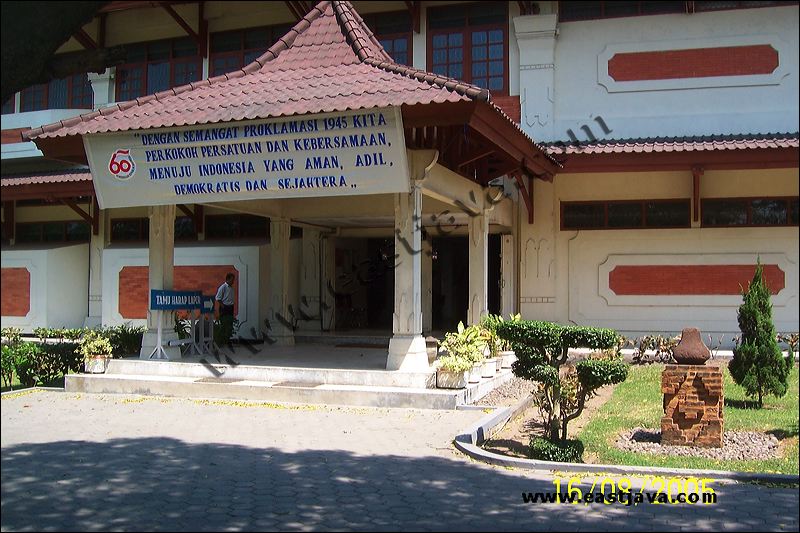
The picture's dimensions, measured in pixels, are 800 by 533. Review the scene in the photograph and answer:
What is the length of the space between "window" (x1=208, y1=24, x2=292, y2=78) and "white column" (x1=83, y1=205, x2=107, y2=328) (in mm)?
4929

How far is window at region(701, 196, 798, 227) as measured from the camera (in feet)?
52.2

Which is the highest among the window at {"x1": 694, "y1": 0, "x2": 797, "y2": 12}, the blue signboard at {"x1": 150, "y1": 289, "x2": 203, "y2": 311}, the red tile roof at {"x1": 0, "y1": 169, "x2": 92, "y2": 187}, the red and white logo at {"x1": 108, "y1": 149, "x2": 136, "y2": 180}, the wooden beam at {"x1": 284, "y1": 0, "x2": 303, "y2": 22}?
the wooden beam at {"x1": 284, "y1": 0, "x2": 303, "y2": 22}

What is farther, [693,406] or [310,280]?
[310,280]

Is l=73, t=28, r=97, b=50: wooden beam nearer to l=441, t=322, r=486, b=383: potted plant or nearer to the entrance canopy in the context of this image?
the entrance canopy

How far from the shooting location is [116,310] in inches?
760

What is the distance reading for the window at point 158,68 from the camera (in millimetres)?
20234

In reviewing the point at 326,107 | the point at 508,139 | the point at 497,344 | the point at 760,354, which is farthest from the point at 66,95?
the point at 760,354

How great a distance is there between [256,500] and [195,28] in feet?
54.7

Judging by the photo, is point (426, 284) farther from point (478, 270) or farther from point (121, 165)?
point (121, 165)

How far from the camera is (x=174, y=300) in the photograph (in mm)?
12766

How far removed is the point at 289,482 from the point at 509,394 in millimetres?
5825

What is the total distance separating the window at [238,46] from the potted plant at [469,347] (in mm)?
11153
